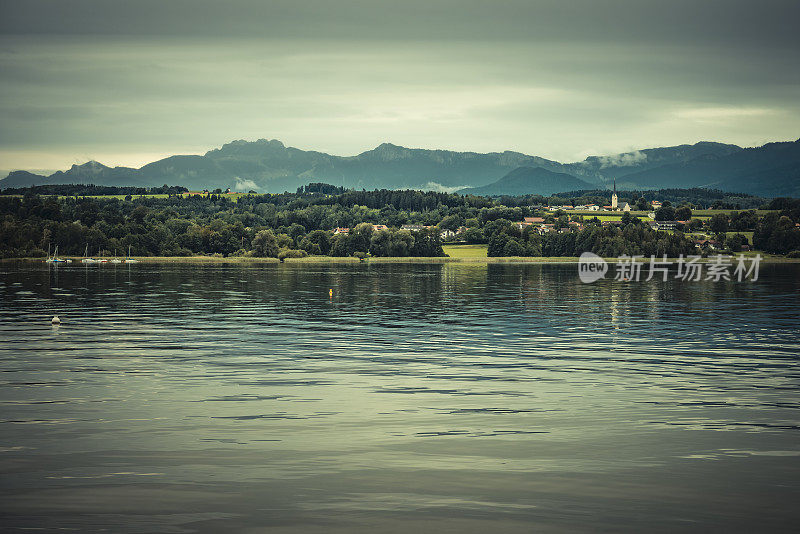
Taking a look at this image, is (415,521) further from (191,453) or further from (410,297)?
(410,297)

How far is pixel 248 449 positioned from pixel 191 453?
66.7 inches

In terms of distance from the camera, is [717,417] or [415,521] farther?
[717,417]

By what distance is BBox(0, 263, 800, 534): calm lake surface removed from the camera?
17.2 metres

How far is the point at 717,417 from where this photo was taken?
2702 centimetres

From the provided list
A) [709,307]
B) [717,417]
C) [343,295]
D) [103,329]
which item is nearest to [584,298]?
[709,307]

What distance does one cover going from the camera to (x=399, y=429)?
2486 centimetres

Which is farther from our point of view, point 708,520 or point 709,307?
point 709,307

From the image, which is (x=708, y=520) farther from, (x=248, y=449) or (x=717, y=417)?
(x=248, y=449)

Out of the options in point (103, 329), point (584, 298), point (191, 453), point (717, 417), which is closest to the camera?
point (191, 453)

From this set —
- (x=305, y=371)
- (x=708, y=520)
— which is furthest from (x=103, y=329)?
(x=708, y=520)

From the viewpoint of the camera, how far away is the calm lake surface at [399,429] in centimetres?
1717

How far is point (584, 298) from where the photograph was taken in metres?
89.4

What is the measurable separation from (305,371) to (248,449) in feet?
48.5

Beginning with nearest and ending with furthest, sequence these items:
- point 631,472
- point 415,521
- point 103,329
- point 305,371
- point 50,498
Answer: point 415,521, point 50,498, point 631,472, point 305,371, point 103,329
